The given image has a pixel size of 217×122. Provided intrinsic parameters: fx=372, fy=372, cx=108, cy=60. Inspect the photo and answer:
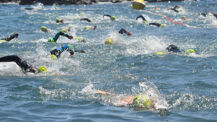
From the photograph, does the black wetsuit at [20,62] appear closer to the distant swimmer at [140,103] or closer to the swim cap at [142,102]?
the distant swimmer at [140,103]

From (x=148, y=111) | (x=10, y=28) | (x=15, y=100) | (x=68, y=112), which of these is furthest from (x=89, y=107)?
(x=10, y=28)

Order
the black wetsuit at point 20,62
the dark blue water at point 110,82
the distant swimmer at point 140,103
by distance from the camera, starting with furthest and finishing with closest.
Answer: the black wetsuit at point 20,62 < the distant swimmer at point 140,103 < the dark blue water at point 110,82

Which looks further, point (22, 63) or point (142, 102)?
point (22, 63)

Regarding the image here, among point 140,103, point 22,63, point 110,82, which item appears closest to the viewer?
point 140,103

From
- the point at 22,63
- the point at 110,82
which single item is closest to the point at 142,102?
the point at 110,82

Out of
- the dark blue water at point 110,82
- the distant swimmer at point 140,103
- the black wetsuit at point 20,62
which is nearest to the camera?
the dark blue water at point 110,82

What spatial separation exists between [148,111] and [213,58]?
7.04 metres

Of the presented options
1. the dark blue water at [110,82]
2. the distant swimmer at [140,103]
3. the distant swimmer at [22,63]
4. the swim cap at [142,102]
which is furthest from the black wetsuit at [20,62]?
the swim cap at [142,102]

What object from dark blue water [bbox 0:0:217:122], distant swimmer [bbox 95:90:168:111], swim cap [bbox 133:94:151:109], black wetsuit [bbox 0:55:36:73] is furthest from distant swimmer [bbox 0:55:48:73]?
swim cap [bbox 133:94:151:109]

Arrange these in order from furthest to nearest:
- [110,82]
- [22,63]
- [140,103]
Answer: [22,63] → [110,82] → [140,103]

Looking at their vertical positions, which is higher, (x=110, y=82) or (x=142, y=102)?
(x=110, y=82)

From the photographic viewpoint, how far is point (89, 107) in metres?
8.30

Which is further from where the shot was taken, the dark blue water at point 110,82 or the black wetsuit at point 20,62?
the black wetsuit at point 20,62

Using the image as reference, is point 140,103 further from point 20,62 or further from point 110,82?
point 20,62
